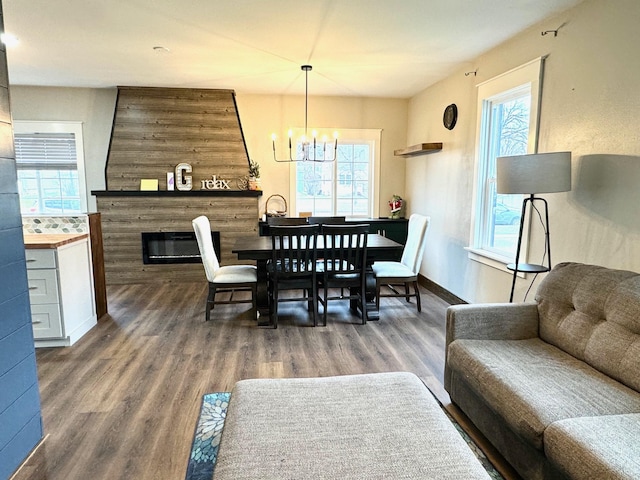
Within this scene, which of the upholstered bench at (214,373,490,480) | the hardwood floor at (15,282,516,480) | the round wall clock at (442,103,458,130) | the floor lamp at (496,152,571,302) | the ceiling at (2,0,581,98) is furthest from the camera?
the round wall clock at (442,103,458,130)

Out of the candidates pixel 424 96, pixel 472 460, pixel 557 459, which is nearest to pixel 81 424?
pixel 472 460

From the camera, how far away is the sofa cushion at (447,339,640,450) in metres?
1.51

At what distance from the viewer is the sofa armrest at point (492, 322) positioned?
2.19 meters

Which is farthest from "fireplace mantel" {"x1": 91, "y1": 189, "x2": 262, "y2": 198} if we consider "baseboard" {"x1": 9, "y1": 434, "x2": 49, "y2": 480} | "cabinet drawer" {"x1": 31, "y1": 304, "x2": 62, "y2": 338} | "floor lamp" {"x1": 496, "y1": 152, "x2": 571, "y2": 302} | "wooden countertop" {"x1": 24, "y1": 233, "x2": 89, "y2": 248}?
"baseboard" {"x1": 9, "y1": 434, "x2": 49, "y2": 480}

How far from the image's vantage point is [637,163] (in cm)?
218

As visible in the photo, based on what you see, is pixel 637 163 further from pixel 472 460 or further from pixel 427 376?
pixel 472 460

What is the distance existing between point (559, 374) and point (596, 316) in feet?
1.35

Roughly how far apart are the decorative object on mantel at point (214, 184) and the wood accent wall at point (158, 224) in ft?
0.65

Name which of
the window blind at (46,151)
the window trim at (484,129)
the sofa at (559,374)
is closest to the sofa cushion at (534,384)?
the sofa at (559,374)

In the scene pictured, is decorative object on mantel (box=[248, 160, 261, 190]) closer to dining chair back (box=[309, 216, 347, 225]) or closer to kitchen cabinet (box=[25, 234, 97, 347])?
dining chair back (box=[309, 216, 347, 225])

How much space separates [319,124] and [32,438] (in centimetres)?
477

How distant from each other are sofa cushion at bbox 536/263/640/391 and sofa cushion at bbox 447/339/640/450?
0.06 m

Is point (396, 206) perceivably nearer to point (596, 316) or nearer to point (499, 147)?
point (499, 147)

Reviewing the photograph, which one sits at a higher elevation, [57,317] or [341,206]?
[341,206]
